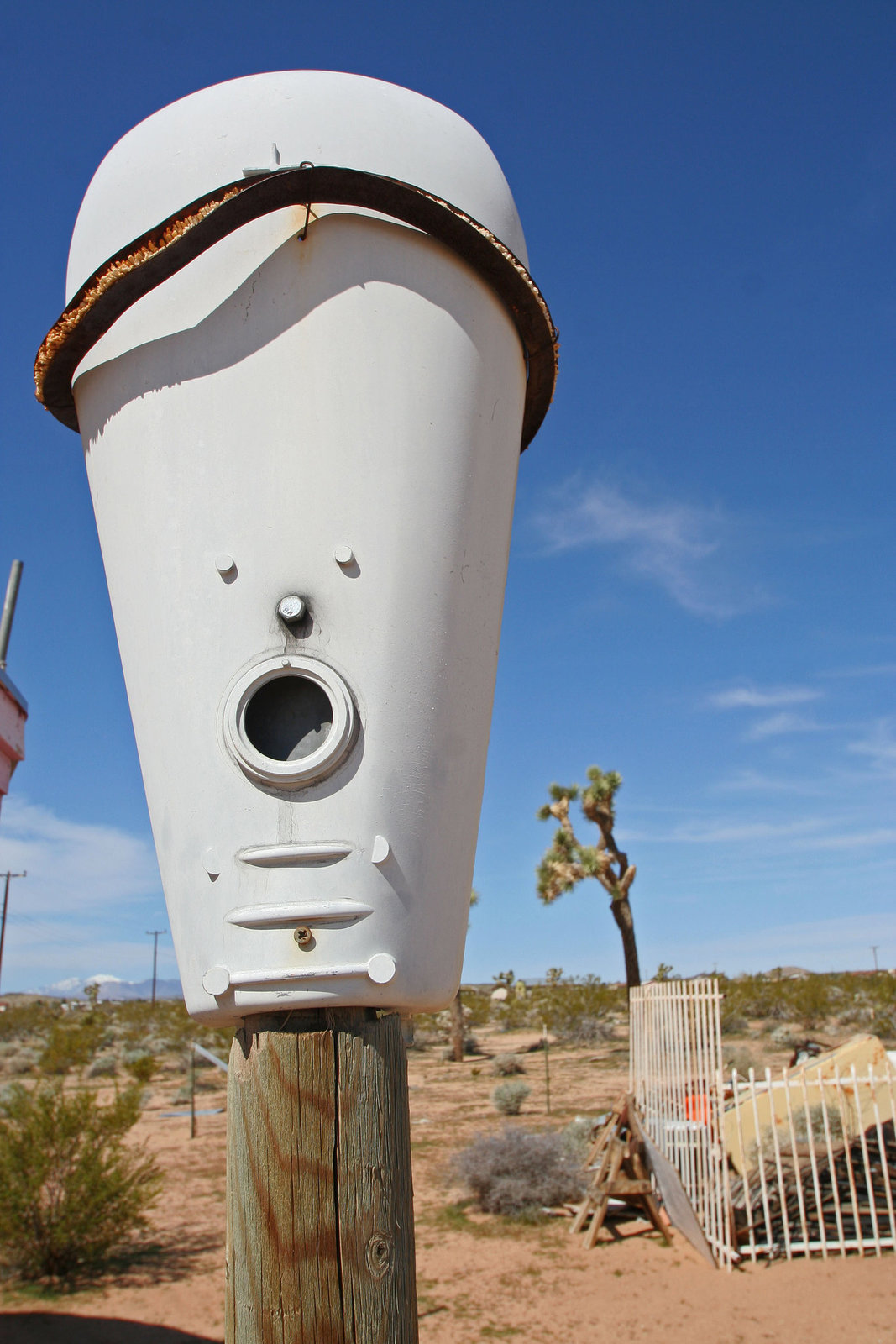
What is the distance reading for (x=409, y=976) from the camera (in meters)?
1.52

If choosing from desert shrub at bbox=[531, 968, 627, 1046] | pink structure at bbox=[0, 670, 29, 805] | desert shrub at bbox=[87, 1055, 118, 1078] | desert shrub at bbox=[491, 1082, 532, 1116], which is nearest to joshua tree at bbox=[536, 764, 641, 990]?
desert shrub at bbox=[491, 1082, 532, 1116]

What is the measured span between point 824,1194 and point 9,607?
922 centimetres

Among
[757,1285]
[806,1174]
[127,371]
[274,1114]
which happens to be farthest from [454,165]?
[806,1174]

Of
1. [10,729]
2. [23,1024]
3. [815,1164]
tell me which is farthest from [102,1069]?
[10,729]

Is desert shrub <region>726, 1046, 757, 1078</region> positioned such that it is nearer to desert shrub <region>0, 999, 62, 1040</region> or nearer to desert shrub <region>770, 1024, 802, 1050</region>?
desert shrub <region>770, 1024, 802, 1050</region>

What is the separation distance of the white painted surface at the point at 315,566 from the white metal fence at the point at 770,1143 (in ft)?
23.5

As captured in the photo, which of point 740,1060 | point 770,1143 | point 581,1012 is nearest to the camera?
point 770,1143

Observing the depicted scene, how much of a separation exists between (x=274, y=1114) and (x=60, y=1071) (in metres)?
22.1

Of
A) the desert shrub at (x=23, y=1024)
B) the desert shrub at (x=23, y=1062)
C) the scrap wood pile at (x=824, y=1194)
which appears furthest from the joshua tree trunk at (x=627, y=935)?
the desert shrub at (x=23, y=1024)

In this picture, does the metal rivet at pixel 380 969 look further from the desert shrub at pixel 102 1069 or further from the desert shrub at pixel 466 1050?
the desert shrub at pixel 466 1050

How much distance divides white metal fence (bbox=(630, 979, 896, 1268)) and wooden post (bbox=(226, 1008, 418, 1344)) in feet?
23.2

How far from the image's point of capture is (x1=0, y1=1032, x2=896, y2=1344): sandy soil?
7.04 m

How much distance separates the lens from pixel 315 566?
5.24 ft

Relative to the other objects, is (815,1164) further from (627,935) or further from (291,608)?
(627,935)
